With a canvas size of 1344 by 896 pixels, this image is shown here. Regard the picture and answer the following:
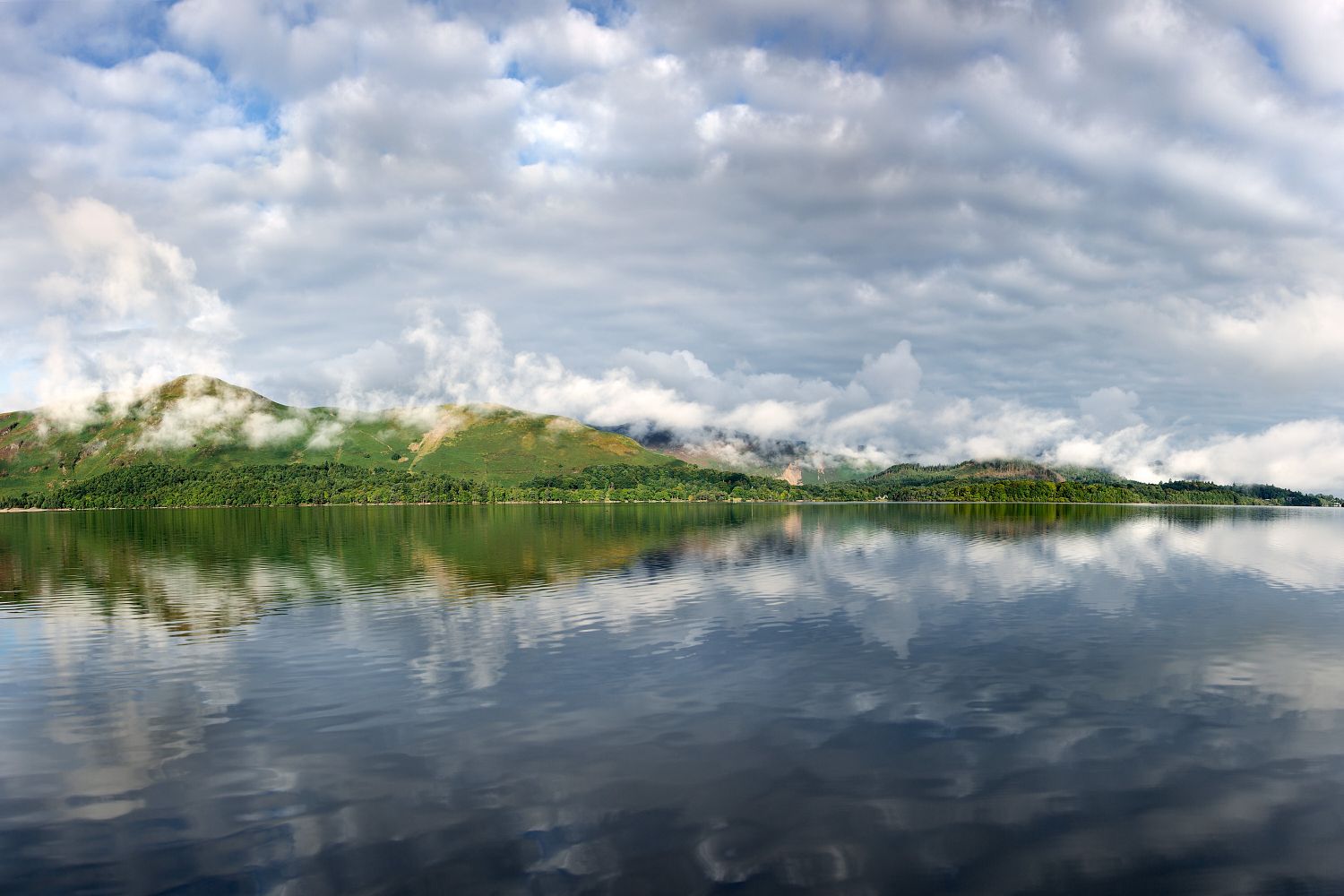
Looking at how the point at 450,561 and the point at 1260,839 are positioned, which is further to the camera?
the point at 450,561

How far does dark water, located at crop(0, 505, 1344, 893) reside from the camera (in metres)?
21.0

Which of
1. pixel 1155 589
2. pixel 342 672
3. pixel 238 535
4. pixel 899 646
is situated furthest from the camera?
pixel 238 535

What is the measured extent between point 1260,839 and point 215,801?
32788 millimetres

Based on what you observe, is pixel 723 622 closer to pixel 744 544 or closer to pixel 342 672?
pixel 342 672

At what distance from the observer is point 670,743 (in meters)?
29.9

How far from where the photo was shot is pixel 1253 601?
217 feet

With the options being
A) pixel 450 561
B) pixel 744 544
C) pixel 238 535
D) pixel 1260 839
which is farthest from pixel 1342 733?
pixel 238 535

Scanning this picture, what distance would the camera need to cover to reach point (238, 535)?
513ft

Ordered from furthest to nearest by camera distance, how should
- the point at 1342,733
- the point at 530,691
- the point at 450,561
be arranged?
the point at 450,561, the point at 530,691, the point at 1342,733

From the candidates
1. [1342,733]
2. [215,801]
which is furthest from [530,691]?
[1342,733]

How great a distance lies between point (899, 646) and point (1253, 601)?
41802 mm

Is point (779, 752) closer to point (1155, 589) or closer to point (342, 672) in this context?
point (342, 672)

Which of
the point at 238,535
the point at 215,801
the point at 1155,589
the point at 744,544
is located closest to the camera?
the point at 215,801

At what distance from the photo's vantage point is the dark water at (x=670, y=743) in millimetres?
20969
